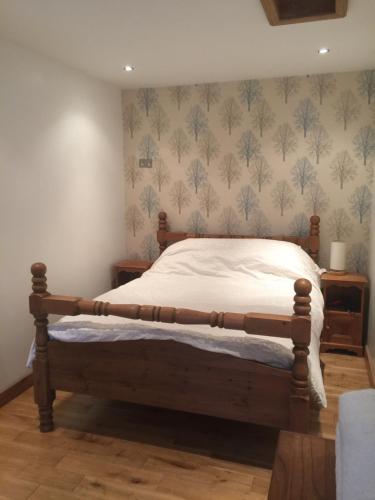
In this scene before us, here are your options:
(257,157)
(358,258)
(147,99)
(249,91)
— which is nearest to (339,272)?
(358,258)

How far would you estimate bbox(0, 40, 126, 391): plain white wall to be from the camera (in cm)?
250

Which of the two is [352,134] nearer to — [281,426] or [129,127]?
[129,127]

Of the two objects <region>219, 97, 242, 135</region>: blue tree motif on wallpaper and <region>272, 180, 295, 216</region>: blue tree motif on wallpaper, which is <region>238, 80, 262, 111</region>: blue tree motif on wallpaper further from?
<region>272, 180, 295, 216</region>: blue tree motif on wallpaper

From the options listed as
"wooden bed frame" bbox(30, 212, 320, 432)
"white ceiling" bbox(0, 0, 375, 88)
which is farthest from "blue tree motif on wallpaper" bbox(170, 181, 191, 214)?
"wooden bed frame" bbox(30, 212, 320, 432)

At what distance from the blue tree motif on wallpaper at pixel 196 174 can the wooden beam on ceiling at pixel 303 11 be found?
1.63m

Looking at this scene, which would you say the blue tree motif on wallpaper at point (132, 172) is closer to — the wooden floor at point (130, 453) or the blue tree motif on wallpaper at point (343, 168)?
the blue tree motif on wallpaper at point (343, 168)

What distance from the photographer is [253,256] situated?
3.12m

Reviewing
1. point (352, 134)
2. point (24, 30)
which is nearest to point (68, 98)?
point (24, 30)

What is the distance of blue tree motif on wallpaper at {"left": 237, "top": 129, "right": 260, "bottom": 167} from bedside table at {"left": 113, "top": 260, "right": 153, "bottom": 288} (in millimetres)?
1292

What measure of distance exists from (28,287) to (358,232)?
2595 mm

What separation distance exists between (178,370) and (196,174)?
218cm

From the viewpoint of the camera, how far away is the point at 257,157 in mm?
3498

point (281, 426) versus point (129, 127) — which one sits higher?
point (129, 127)

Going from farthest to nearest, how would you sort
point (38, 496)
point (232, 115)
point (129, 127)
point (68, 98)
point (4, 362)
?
point (129, 127) < point (232, 115) < point (68, 98) < point (4, 362) < point (38, 496)
